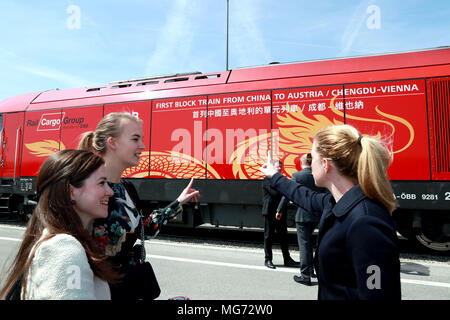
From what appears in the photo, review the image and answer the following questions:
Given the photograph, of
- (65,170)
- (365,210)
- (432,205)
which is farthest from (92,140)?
(432,205)

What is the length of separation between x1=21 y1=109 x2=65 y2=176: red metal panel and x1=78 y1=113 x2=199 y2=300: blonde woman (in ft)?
25.6

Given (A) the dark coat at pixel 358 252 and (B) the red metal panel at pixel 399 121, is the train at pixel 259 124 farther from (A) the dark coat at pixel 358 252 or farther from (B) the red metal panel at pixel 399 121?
(A) the dark coat at pixel 358 252

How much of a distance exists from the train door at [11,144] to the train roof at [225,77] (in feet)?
1.15

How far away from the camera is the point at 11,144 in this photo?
→ 9.75 m

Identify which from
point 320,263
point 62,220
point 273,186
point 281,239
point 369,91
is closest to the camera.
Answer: point 62,220

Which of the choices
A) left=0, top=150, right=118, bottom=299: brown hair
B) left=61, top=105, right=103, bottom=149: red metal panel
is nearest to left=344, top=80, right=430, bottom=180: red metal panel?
left=0, top=150, right=118, bottom=299: brown hair

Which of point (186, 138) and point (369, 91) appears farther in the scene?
point (186, 138)

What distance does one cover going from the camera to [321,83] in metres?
6.64

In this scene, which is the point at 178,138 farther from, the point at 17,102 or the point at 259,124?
the point at 17,102

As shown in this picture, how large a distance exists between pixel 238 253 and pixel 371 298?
521 cm

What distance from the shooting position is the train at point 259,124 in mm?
5852

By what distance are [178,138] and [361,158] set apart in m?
6.39

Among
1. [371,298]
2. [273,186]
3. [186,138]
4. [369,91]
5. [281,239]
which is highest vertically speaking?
[369,91]

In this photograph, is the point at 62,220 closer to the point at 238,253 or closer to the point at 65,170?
the point at 65,170
